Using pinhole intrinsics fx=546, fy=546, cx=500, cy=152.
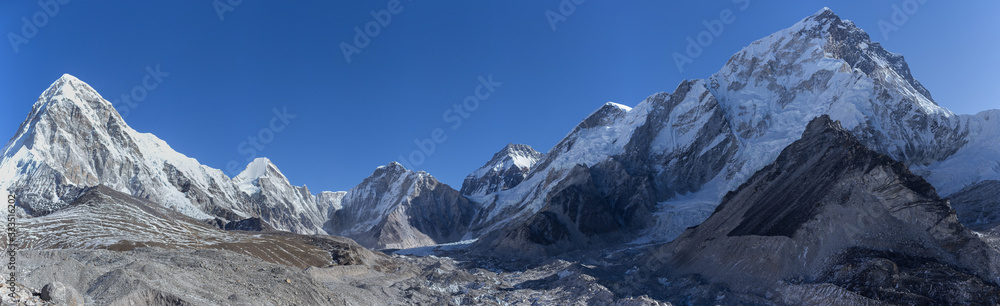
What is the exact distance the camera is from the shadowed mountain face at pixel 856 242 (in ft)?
150

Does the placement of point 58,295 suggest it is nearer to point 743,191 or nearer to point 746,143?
point 743,191

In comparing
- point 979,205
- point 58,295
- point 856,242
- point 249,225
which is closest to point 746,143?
point 979,205

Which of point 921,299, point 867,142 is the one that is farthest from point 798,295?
point 867,142

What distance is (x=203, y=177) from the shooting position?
198m

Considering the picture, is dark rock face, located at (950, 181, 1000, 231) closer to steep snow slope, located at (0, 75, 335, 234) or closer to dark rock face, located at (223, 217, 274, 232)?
dark rock face, located at (223, 217, 274, 232)

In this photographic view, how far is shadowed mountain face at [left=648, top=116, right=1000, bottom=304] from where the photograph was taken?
45844mm

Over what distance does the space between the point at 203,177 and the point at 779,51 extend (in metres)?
212

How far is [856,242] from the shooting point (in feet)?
179

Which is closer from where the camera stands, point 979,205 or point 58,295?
point 58,295

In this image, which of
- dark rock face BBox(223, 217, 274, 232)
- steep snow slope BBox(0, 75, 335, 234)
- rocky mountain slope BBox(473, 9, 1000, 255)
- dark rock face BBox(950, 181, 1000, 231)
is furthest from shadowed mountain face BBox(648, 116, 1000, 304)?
steep snow slope BBox(0, 75, 335, 234)

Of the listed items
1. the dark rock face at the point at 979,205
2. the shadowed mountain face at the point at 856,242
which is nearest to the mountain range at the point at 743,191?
the shadowed mountain face at the point at 856,242

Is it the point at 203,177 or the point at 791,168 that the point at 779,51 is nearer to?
the point at 791,168

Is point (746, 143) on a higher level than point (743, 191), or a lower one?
higher

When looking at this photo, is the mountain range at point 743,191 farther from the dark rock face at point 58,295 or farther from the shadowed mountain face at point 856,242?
the dark rock face at point 58,295
